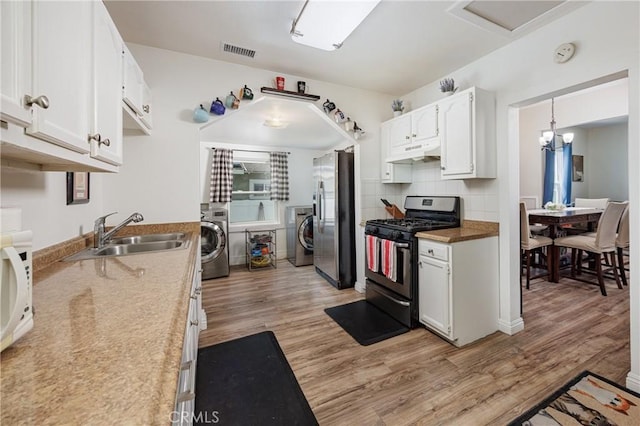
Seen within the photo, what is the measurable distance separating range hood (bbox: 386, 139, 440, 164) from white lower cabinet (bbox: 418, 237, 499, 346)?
953 mm

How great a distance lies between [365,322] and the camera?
2531 millimetres

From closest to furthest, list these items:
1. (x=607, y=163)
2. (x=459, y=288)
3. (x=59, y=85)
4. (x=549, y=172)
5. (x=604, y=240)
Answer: (x=59, y=85) < (x=459, y=288) < (x=604, y=240) < (x=549, y=172) < (x=607, y=163)

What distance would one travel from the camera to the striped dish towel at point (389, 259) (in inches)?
99.0

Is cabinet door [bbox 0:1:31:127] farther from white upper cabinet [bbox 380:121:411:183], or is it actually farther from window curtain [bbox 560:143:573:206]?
window curtain [bbox 560:143:573:206]

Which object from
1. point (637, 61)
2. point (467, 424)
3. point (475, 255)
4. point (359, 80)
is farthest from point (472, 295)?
point (359, 80)

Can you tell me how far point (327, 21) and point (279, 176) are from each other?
3.52 m

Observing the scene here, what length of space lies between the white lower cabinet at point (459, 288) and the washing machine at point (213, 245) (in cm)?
296

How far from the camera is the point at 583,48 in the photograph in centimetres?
183

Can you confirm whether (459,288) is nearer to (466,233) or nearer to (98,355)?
(466,233)

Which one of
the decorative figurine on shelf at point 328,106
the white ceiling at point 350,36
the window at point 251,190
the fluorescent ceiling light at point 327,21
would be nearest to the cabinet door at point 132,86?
the white ceiling at point 350,36

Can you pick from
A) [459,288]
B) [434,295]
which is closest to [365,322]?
[434,295]

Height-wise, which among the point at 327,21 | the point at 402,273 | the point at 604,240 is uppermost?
the point at 327,21

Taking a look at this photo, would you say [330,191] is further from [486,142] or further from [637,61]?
[637,61]

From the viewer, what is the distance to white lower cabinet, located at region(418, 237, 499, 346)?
6.98 ft
